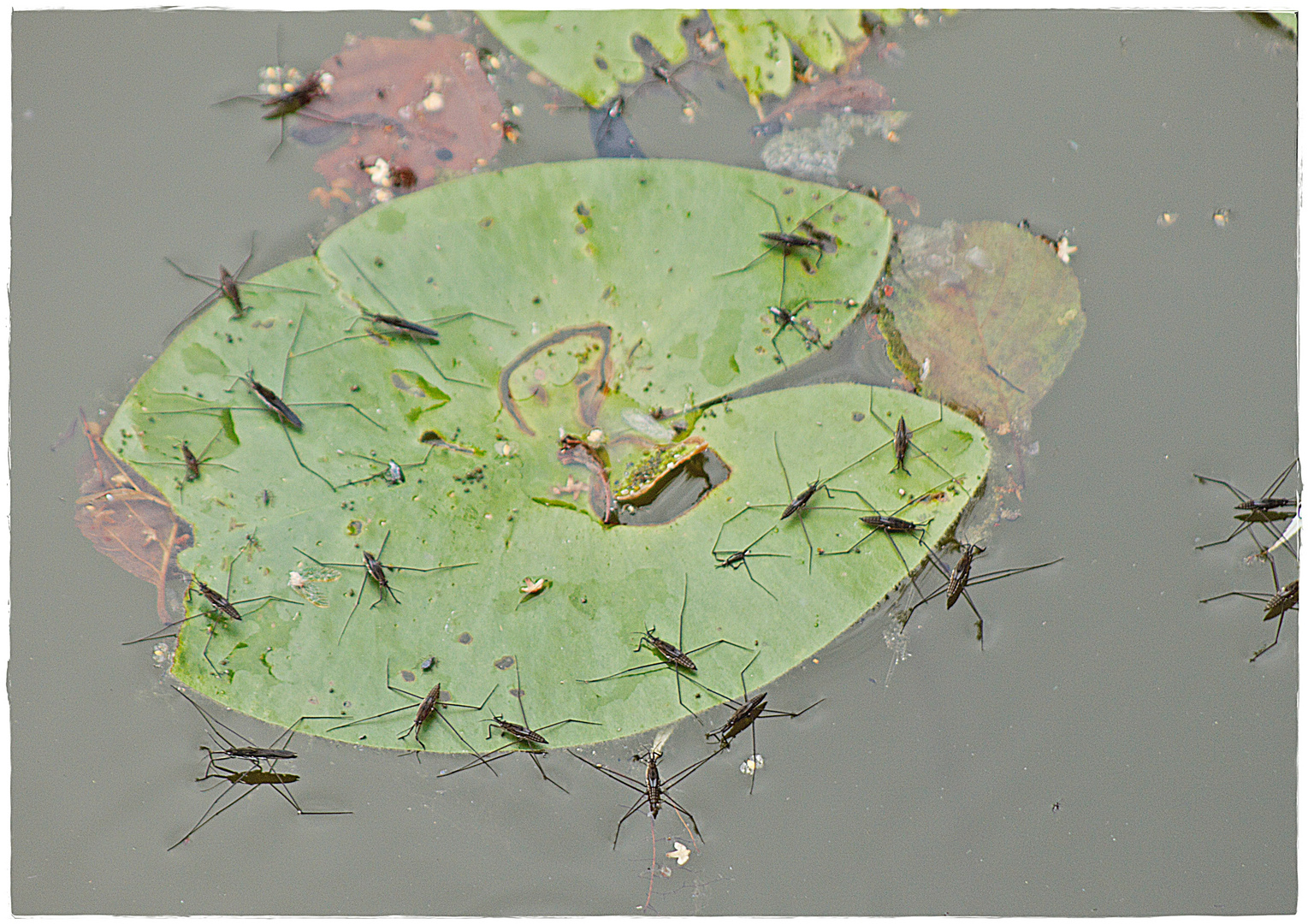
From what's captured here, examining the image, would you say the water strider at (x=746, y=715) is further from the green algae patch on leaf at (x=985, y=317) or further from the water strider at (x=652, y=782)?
the green algae patch on leaf at (x=985, y=317)

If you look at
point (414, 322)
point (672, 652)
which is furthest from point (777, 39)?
point (672, 652)

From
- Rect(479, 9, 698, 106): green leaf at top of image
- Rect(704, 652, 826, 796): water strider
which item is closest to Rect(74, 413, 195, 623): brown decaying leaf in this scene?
Rect(704, 652, 826, 796): water strider

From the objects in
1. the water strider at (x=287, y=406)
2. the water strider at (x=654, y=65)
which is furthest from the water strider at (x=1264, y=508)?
the water strider at (x=287, y=406)

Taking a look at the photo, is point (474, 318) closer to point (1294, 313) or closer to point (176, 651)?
point (176, 651)

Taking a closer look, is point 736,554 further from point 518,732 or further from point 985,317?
point 985,317

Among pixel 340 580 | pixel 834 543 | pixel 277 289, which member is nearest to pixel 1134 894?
pixel 834 543

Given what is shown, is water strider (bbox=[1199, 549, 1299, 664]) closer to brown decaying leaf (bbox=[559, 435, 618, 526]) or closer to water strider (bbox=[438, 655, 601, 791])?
brown decaying leaf (bbox=[559, 435, 618, 526])

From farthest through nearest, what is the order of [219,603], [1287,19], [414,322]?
[1287,19], [414,322], [219,603]
